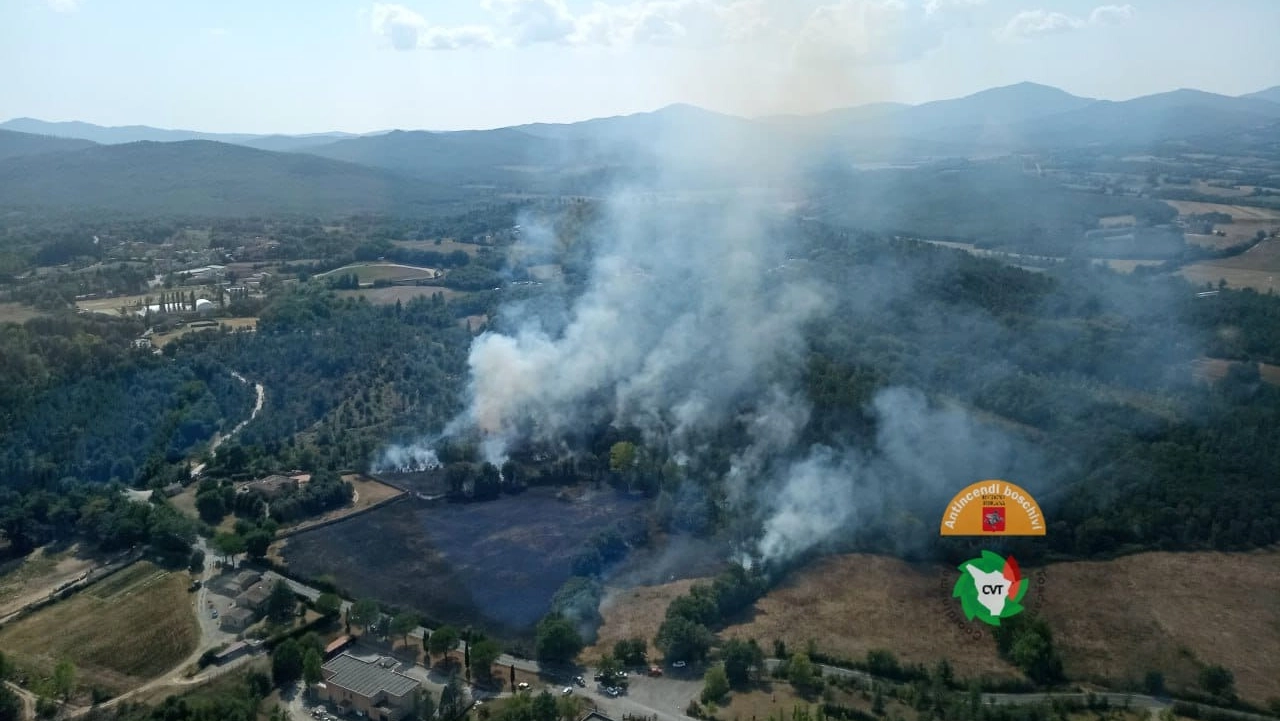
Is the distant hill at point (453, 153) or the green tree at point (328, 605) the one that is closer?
the green tree at point (328, 605)

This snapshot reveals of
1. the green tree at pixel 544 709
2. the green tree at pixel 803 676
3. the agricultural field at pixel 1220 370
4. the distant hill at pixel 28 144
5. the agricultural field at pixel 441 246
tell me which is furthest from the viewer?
the distant hill at pixel 28 144

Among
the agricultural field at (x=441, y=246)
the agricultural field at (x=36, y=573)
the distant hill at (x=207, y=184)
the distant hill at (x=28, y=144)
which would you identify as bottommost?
the agricultural field at (x=36, y=573)

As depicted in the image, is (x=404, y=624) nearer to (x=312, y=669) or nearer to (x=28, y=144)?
(x=312, y=669)

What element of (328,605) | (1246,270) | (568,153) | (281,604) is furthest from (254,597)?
(568,153)

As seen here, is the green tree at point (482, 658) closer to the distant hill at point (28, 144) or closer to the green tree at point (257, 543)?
the green tree at point (257, 543)

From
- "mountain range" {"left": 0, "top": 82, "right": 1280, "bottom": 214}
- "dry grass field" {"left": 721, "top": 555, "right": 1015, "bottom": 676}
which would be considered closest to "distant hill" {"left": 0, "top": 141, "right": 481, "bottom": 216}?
"mountain range" {"left": 0, "top": 82, "right": 1280, "bottom": 214}

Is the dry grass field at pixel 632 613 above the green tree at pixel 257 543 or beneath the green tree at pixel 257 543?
beneath

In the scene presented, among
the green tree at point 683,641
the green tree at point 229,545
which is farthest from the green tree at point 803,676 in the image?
the green tree at point 229,545
